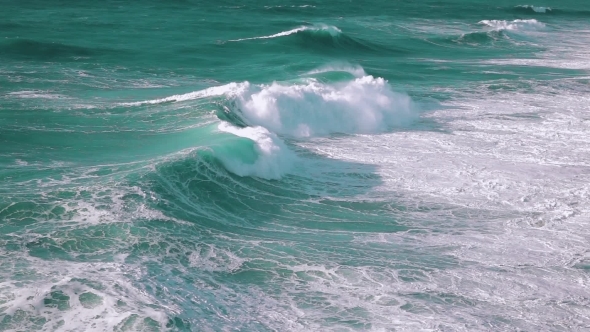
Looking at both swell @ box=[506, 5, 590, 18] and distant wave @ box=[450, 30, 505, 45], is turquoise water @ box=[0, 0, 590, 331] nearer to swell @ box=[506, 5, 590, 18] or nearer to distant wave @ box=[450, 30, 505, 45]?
distant wave @ box=[450, 30, 505, 45]

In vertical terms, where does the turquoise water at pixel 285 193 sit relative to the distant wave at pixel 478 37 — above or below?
below

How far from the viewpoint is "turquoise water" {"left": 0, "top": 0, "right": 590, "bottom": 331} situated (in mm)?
8672

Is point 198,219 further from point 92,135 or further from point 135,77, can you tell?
point 135,77

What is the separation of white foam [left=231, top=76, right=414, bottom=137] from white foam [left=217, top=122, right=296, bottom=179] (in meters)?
1.97

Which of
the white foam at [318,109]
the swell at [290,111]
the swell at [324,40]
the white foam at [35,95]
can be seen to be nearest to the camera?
the swell at [290,111]

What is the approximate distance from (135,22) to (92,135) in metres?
18.7

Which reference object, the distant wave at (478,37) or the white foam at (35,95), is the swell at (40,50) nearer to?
the white foam at (35,95)

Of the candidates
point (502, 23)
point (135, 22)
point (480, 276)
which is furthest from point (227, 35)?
point (480, 276)

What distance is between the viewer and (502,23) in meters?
39.3

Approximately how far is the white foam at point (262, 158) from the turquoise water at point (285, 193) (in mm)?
58

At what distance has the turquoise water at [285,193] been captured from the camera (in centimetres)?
867

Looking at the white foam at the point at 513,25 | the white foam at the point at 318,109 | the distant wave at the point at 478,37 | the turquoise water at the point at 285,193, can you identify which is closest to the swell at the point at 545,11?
the white foam at the point at 513,25

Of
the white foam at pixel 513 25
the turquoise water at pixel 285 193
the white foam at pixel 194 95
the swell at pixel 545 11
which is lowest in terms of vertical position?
the turquoise water at pixel 285 193

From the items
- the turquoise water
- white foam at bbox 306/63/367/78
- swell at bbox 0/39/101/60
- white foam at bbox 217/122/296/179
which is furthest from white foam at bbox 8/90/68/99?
white foam at bbox 306/63/367/78
